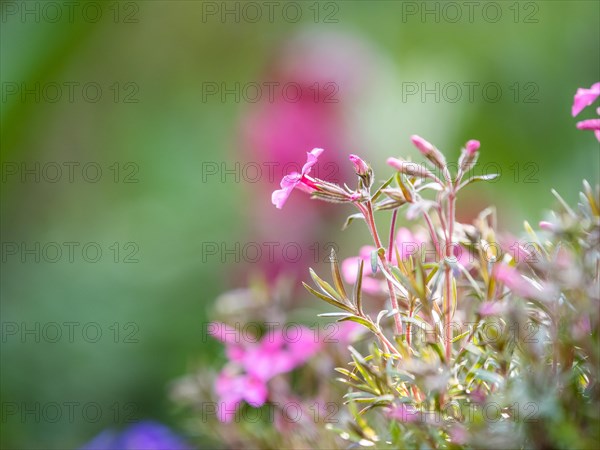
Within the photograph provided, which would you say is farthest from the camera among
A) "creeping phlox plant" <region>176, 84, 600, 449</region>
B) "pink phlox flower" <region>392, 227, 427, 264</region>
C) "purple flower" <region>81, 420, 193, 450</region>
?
"purple flower" <region>81, 420, 193, 450</region>

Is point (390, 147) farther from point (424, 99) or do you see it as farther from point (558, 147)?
point (558, 147)

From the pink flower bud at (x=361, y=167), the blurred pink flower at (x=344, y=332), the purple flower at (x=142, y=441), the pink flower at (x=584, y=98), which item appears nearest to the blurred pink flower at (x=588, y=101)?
the pink flower at (x=584, y=98)

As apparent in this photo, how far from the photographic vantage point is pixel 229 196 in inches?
67.9

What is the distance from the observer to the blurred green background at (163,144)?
4.62 ft

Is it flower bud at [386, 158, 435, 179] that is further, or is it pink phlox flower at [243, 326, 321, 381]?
pink phlox flower at [243, 326, 321, 381]

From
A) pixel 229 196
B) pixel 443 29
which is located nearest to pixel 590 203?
pixel 229 196

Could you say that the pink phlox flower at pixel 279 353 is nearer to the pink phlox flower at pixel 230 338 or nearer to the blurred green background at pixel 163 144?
the pink phlox flower at pixel 230 338

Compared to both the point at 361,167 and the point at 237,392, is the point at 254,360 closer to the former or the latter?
the point at 237,392

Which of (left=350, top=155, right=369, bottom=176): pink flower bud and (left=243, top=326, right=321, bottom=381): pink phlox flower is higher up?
(left=350, top=155, right=369, bottom=176): pink flower bud

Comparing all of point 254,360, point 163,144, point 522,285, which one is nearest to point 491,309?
point 522,285

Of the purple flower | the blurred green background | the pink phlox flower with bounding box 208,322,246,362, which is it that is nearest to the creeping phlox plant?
the pink phlox flower with bounding box 208,322,246,362

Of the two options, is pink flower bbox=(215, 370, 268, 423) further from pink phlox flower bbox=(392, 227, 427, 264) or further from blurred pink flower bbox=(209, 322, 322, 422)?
pink phlox flower bbox=(392, 227, 427, 264)

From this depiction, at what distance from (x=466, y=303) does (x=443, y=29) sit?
1.49m

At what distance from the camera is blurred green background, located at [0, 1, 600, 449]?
141 centimetres
